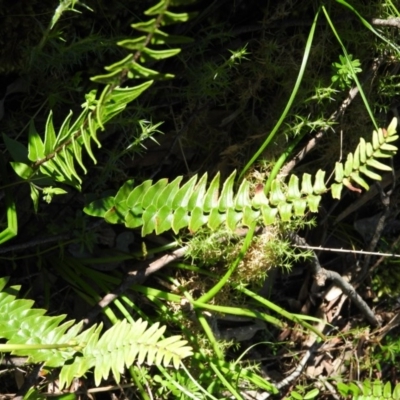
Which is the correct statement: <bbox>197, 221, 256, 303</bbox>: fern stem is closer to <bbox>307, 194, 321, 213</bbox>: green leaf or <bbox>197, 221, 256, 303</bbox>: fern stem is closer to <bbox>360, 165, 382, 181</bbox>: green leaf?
<bbox>307, 194, 321, 213</bbox>: green leaf

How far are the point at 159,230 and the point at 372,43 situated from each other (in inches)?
34.8

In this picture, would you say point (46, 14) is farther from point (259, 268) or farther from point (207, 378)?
point (207, 378)

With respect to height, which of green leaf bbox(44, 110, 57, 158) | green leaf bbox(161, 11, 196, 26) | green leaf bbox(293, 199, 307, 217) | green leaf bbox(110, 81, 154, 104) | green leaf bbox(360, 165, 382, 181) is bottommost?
green leaf bbox(293, 199, 307, 217)

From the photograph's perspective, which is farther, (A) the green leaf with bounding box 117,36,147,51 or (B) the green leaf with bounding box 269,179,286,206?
(B) the green leaf with bounding box 269,179,286,206

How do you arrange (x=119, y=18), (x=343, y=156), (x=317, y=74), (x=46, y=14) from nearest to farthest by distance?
(x=46, y=14) → (x=119, y=18) → (x=317, y=74) → (x=343, y=156)

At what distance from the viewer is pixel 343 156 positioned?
7.15 ft

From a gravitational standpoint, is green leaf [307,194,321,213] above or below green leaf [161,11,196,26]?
below

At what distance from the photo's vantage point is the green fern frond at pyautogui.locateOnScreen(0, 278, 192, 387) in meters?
1.62

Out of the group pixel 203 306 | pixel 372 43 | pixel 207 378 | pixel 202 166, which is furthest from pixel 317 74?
pixel 207 378

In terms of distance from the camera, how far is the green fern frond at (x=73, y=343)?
162 centimetres

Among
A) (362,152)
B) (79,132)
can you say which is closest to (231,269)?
(362,152)

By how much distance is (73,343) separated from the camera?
162cm

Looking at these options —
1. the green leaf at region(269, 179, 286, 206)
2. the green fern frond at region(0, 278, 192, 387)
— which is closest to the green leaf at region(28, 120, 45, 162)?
the green fern frond at region(0, 278, 192, 387)

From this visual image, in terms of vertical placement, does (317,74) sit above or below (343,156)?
above
